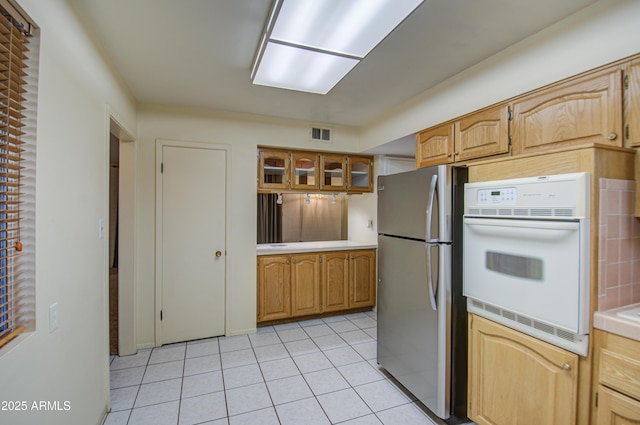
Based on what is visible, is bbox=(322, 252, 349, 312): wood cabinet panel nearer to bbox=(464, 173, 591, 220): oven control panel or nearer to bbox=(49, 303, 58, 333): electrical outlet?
bbox=(464, 173, 591, 220): oven control panel

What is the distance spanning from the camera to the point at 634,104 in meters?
1.38

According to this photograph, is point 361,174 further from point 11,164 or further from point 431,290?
point 11,164

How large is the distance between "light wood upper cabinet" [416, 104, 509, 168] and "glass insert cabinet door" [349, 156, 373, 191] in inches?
50.6

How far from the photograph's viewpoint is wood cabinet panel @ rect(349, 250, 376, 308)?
12.7 feet

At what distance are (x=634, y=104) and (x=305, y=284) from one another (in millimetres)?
3111

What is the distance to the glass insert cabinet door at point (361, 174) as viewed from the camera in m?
3.97

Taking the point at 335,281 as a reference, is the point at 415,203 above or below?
above

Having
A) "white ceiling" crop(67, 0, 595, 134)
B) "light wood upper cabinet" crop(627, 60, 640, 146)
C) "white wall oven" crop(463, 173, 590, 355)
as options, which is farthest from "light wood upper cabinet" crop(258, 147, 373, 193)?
"light wood upper cabinet" crop(627, 60, 640, 146)

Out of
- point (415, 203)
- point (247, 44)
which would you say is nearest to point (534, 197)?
point (415, 203)

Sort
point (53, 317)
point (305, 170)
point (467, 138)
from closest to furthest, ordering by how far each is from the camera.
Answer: point (53, 317)
point (467, 138)
point (305, 170)

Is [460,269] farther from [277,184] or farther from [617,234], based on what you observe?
[277,184]

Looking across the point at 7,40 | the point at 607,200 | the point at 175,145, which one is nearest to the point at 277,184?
the point at 175,145

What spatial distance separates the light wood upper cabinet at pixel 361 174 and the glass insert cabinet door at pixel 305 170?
0.53 m

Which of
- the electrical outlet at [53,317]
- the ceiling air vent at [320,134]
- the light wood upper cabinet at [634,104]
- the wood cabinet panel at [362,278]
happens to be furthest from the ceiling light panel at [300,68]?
the wood cabinet panel at [362,278]
